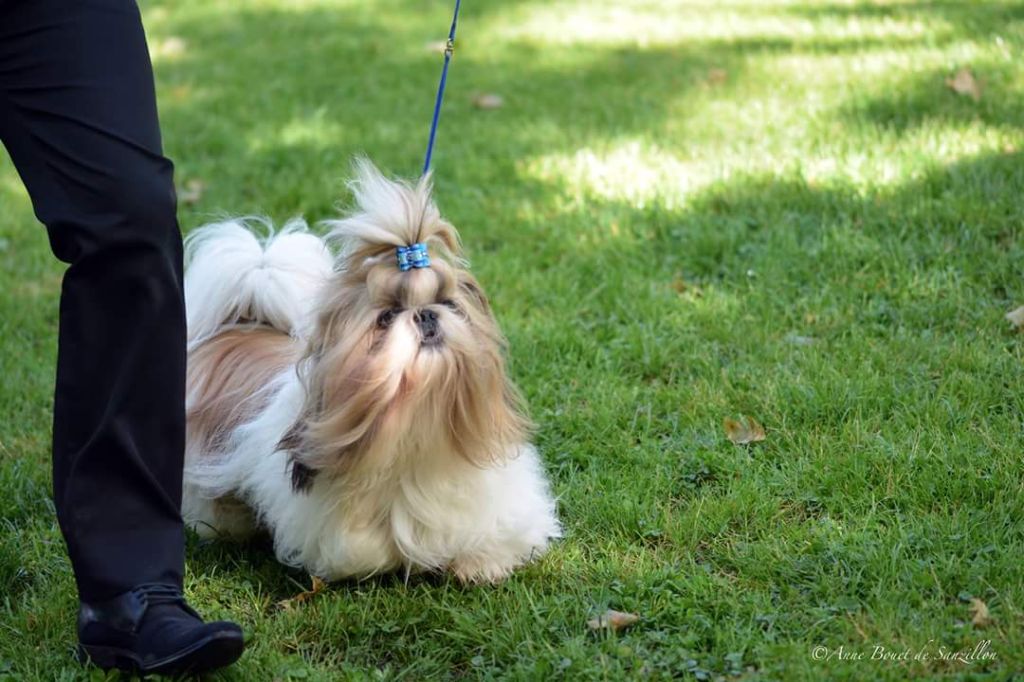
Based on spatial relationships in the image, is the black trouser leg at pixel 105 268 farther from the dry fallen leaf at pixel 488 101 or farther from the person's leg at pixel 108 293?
the dry fallen leaf at pixel 488 101

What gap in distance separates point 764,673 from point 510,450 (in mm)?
782

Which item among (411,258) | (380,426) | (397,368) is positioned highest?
(411,258)

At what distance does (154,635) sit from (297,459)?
1.60ft

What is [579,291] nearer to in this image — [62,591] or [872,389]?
[872,389]

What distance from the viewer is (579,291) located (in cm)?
481

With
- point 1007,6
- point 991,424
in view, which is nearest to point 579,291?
point 991,424

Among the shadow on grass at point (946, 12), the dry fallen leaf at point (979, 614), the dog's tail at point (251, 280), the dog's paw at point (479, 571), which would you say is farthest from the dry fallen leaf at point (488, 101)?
the dry fallen leaf at point (979, 614)

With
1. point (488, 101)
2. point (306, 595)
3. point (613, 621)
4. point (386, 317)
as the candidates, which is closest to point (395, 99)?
point (488, 101)

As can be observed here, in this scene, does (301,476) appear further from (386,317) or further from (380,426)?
(386,317)

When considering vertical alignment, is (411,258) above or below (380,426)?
above

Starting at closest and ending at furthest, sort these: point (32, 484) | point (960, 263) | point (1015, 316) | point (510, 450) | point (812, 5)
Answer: point (510, 450) < point (32, 484) < point (1015, 316) < point (960, 263) < point (812, 5)

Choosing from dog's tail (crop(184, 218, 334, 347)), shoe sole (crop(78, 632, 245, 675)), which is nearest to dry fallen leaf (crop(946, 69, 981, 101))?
dog's tail (crop(184, 218, 334, 347))

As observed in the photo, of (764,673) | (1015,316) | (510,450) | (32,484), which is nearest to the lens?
(764,673)

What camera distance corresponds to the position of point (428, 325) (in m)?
2.78
